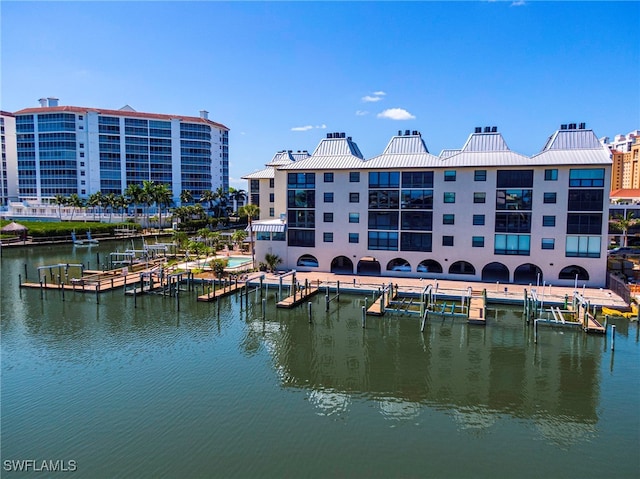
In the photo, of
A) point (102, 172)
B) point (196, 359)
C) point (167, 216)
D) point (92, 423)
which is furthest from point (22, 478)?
point (102, 172)

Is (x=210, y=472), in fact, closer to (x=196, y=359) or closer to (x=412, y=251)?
(x=196, y=359)

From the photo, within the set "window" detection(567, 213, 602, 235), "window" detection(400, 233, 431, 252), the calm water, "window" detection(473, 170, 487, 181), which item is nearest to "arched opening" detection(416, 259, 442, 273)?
"window" detection(400, 233, 431, 252)

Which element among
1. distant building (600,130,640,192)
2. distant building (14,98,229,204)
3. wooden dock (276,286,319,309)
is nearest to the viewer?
wooden dock (276,286,319,309)

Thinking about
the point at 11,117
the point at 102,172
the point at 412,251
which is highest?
the point at 11,117

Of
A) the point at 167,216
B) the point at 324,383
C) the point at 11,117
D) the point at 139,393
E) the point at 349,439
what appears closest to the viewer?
the point at 349,439

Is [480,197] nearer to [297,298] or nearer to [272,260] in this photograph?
[297,298]

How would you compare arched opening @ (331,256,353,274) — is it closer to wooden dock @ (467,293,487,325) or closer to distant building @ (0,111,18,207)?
wooden dock @ (467,293,487,325)

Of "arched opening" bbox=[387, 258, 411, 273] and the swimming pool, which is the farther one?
the swimming pool
